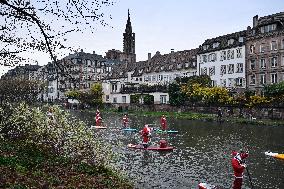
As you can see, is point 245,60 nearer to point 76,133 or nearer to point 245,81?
point 245,81

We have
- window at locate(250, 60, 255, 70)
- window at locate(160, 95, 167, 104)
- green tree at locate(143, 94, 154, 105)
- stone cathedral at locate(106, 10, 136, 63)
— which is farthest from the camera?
stone cathedral at locate(106, 10, 136, 63)

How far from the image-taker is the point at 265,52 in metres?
64.1

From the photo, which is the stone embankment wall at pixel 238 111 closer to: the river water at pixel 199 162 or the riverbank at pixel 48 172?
the river water at pixel 199 162

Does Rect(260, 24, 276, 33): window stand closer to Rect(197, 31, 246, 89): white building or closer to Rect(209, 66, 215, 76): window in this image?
Rect(197, 31, 246, 89): white building

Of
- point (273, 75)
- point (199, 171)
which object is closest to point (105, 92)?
point (273, 75)

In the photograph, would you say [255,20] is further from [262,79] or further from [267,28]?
[262,79]

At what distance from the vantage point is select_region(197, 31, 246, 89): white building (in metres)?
68.9

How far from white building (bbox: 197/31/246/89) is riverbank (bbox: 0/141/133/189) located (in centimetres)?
5607

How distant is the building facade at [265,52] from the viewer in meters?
61.6

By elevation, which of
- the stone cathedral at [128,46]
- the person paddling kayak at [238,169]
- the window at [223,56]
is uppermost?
the stone cathedral at [128,46]

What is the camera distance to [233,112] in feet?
192

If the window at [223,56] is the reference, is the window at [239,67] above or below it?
below

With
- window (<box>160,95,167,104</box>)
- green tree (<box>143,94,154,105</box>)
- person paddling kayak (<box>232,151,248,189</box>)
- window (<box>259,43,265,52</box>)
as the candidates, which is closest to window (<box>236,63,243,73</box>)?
window (<box>259,43,265,52</box>)

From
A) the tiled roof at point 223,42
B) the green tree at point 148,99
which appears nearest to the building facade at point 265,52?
the tiled roof at point 223,42
